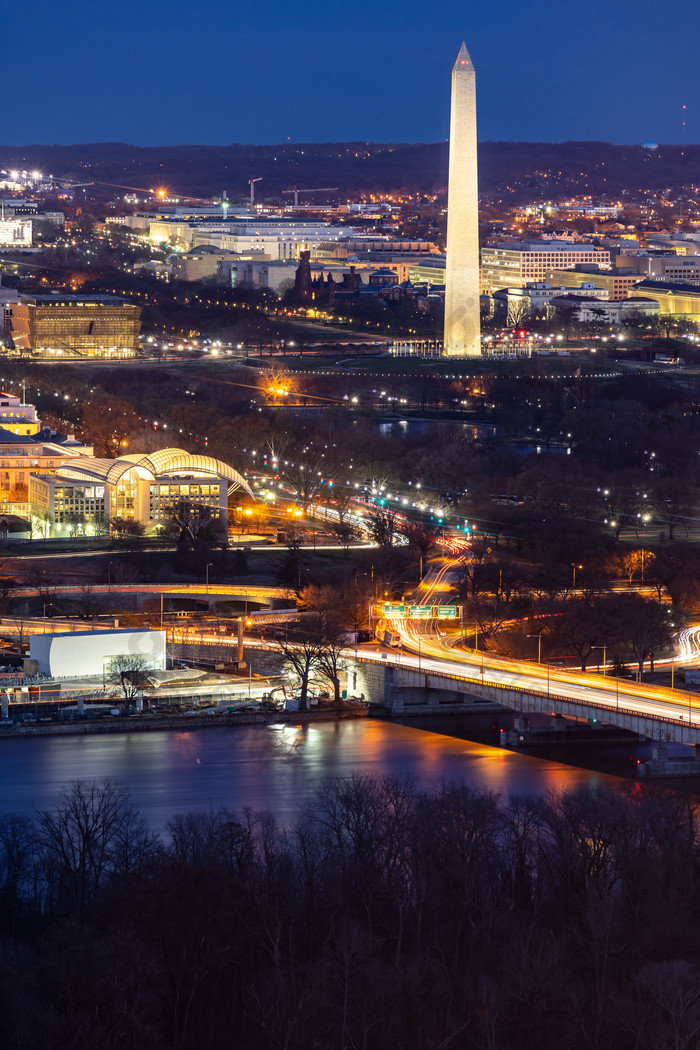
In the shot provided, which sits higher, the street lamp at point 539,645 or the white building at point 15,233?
the white building at point 15,233

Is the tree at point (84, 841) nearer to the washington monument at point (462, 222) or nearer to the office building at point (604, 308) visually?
the washington monument at point (462, 222)

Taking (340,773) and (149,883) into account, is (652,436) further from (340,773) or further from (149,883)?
(149,883)

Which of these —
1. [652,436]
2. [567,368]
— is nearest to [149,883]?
[652,436]

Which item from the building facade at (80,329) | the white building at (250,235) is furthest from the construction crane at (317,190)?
the building facade at (80,329)

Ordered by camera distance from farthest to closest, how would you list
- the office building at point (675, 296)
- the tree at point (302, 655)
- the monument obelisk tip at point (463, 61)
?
the office building at point (675, 296), the monument obelisk tip at point (463, 61), the tree at point (302, 655)

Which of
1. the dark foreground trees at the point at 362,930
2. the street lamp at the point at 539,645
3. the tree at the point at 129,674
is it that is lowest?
the dark foreground trees at the point at 362,930

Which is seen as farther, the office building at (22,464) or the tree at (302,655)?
the office building at (22,464)

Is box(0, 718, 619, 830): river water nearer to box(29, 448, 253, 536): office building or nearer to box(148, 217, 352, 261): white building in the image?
box(29, 448, 253, 536): office building
